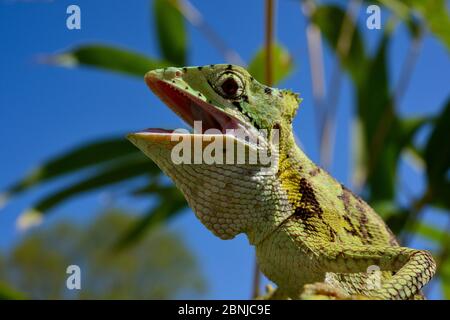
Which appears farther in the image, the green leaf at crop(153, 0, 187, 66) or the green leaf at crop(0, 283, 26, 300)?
the green leaf at crop(153, 0, 187, 66)

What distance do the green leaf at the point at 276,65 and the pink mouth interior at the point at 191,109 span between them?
1.48 meters

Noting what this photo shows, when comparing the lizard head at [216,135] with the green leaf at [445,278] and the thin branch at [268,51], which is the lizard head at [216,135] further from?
the green leaf at [445,278]

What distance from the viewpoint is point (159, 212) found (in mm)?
3803

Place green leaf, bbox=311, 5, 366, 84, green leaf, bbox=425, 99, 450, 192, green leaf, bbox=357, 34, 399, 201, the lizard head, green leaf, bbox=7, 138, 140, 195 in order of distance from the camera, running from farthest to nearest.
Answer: green leaf, bbox=311, 5, 366, 84
green leaf, bbox=357, 34, 399, 201
green leaf, bbox=7, 138, 140, 195
green leaf, bbox=425, 99, 450, 192
the lizard head

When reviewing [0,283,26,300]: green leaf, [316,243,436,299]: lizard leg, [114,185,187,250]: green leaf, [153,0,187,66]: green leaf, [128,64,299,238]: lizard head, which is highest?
[153,0,187,66]: green leaf

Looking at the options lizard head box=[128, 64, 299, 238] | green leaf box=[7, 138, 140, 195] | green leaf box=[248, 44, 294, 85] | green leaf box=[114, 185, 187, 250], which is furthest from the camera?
green leaf box=[114, 185, 187, 250]

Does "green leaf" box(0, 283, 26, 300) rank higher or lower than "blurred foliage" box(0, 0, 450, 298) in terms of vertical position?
lower

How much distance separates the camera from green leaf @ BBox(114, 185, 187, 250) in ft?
11.9

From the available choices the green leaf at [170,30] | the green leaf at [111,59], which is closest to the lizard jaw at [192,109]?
the green leaf at [111,59]

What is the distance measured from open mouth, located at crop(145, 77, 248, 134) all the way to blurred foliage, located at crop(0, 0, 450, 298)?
4.86ft

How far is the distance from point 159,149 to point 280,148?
0.92ft

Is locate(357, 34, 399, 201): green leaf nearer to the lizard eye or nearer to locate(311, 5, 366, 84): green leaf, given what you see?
locate(311, 5, 366, 84): green leaf

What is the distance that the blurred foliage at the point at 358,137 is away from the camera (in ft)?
10.3

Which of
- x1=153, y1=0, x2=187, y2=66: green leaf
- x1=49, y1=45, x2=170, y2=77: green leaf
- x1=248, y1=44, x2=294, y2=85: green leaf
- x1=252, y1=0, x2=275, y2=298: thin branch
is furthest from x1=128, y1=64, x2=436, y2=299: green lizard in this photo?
x1=153, y1=0, x2=187, y2=66: green leaf
